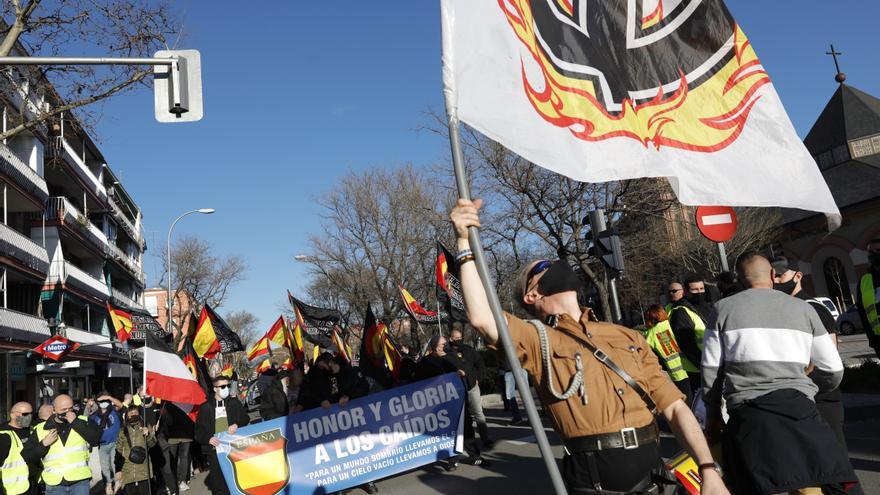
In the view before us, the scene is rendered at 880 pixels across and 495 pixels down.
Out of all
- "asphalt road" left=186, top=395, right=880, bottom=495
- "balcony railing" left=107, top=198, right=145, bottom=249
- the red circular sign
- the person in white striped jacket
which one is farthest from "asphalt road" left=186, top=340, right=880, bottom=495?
"balcony railing" left=107, top=198, right=145, bottom=249

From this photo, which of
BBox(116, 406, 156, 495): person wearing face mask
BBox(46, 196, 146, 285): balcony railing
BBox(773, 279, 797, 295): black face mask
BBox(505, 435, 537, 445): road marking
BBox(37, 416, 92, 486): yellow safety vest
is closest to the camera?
BBox(773, 279, 797, 295): black face mask

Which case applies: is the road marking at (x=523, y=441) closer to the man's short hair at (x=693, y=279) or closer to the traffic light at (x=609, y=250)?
the traffic light at (x=609, y=250)

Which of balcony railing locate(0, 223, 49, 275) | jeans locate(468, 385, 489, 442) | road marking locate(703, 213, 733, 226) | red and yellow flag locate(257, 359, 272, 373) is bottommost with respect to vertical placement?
jeans locate(468, 385, 489, 442)

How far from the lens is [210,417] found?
36.7ft

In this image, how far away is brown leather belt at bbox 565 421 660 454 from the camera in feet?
9.36

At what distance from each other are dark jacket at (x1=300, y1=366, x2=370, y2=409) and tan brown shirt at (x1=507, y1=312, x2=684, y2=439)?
25.5 feet

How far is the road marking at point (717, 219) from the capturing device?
848cm

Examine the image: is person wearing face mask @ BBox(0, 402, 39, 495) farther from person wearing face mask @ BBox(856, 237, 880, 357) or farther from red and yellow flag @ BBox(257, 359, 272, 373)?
red and yellow flag @ BBox(257, 359, 272, 373)

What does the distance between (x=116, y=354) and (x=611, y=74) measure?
2000 inches

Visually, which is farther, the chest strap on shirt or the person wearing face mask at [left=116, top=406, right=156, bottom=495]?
the person wearing face mask at [left=116, top=406, right=156, bottom=495]

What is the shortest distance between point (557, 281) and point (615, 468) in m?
0.83

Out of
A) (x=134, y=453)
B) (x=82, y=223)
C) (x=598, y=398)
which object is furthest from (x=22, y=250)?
(x=598, y=398)

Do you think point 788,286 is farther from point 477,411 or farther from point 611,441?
point 477,411

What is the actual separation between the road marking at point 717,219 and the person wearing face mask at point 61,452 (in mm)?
7972
